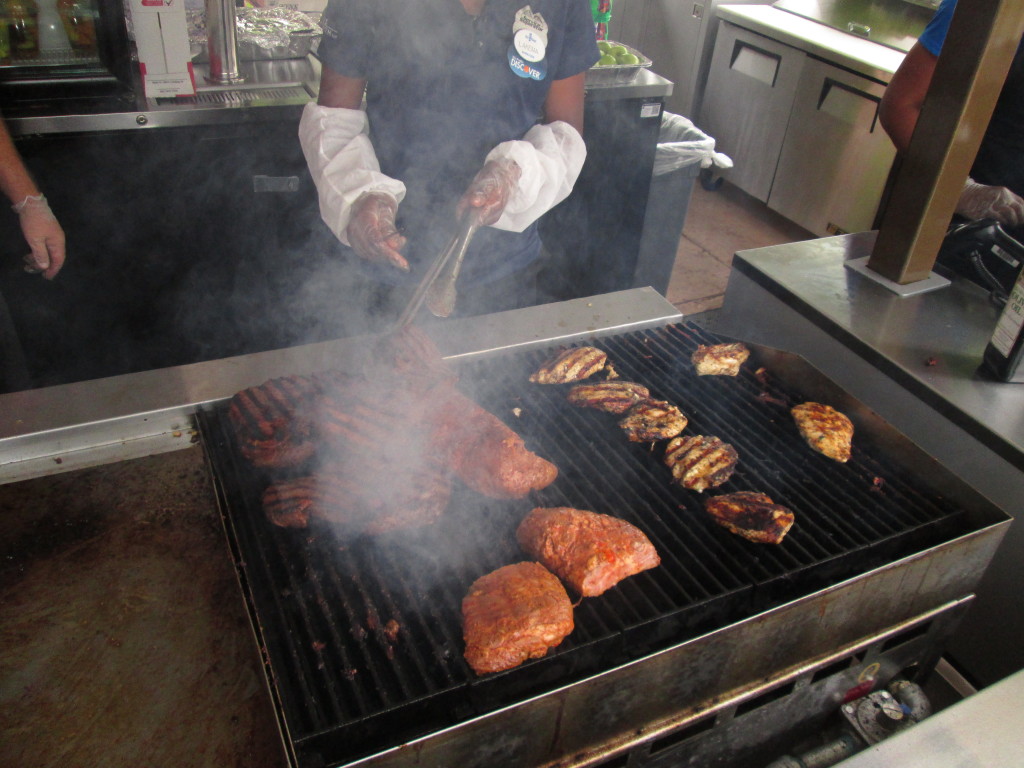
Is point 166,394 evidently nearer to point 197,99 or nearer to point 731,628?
point 731,628

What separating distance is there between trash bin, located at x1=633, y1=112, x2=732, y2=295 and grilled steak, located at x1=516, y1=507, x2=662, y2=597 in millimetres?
3330

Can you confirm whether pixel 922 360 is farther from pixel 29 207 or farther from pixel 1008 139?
pixel 29 207

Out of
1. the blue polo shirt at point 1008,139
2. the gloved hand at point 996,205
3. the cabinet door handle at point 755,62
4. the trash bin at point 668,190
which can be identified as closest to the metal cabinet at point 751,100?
the cabinet door handle at point 755,62

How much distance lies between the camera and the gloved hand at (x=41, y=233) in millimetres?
2613

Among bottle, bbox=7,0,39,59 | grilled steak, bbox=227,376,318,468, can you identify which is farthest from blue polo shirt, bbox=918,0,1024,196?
bottle, bbox=7,0,39,59

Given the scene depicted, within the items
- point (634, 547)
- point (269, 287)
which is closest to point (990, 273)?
point (634, 547)

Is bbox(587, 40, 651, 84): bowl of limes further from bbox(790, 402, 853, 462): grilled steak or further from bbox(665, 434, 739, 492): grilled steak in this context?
bbox(665, 434, 739, 492): grilled steak

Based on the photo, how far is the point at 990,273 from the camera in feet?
7.73

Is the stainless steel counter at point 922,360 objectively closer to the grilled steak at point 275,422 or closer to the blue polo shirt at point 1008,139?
the blue polo shirt at point 1008,139

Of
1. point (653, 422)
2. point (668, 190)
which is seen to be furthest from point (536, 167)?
point (668, 190)

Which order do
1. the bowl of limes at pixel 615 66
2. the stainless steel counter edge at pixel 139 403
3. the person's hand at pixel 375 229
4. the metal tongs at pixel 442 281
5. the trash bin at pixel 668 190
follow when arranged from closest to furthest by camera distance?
the stainless steel counter edge at pixel 139 403, the metal tongs at pixel 442 281, the person's hand at pixel 375 229, the bowl of limes at pixel 615 66, the trash bin at pixel 668 190

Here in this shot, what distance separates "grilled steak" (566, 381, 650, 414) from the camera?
1.98 meters

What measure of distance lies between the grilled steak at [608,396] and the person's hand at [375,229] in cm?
61

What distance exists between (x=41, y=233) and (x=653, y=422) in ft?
7.74
